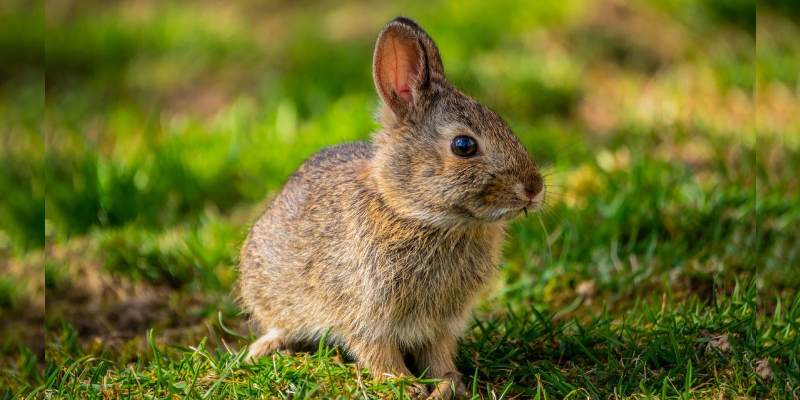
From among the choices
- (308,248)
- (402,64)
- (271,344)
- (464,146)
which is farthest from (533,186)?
(271,344)

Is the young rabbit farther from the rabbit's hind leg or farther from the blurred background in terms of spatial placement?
the blurred background

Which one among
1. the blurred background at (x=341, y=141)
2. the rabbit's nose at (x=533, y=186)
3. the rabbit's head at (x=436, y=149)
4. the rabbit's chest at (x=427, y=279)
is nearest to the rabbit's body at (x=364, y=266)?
the rabbit's chest at (x=427, y=279)

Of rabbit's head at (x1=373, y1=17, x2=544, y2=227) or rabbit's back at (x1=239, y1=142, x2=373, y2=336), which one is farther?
rabbit's back at (x1=239, y1=142, x2=373, y2=336)

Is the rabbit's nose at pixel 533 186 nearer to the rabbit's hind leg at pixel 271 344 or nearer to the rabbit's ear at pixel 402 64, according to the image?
the rabbit's ear at pixel 402 64

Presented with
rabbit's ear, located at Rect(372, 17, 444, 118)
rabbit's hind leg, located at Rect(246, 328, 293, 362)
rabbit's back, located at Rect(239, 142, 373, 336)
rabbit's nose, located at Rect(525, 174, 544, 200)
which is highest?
rabbit's ear, located at Rect(372, 17, 444, 118)

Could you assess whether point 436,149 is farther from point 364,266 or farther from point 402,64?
point 364,266

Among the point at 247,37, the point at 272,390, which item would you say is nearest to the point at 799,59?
the point at 247,37

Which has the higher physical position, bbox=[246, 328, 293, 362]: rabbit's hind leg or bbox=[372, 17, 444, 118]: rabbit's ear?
bbox=[372, 17, 444, 118]: rabbit's ear

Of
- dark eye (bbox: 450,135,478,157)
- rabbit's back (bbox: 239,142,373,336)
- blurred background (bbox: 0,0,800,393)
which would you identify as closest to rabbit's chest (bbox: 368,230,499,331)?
rabbit's back (bbox: 239,142,373,336)
